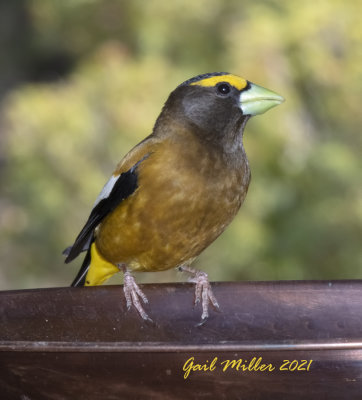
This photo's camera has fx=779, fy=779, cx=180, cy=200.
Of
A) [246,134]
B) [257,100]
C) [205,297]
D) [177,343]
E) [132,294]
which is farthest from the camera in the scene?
[246,134]

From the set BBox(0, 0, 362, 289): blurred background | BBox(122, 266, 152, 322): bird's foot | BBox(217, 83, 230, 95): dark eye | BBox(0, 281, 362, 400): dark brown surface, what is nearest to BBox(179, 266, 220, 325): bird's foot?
BBox(0, 281, 362, 400): dark brown surface

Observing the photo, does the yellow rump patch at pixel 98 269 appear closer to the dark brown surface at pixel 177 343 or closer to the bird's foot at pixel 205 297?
the bird's foot at pixel 205 297

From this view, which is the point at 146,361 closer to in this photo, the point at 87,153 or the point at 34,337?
the point at 34,337

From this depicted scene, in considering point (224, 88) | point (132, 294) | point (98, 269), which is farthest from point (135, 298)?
point (224, 88)

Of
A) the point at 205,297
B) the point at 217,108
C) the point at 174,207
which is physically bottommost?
the point at 205,297

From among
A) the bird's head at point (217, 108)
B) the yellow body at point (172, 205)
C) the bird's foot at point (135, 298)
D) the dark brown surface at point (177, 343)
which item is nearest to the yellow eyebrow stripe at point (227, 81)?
the bird's head at point (217, 108)

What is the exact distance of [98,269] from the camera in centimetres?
332

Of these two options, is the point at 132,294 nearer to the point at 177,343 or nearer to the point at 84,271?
the point at 177,343

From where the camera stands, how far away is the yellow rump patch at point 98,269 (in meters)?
3.26

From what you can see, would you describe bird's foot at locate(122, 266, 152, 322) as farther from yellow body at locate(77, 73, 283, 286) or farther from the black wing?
the black wing

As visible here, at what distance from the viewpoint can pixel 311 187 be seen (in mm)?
4758

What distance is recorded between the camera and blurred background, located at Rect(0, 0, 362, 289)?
466 cm

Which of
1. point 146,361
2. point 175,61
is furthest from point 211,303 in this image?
point 175,61

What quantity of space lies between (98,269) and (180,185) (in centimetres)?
74
